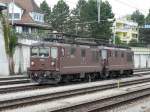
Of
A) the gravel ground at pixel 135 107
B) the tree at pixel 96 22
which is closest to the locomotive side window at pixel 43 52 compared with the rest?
the gravel ground at pixel 135 107

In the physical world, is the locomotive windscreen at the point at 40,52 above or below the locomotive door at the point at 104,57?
above

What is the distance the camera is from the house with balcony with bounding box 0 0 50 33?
83.8 metres

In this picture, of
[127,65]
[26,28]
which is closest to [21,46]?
[127,65]

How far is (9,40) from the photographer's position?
44625mm

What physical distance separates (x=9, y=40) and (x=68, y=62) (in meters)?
14.8

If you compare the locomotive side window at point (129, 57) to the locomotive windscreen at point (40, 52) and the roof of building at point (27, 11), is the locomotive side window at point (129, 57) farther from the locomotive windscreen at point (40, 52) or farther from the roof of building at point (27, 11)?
the roof of building at point (27, 11)

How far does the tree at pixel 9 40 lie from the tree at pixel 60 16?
58.5 m

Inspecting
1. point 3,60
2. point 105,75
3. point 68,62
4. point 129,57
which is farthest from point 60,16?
point 68,62

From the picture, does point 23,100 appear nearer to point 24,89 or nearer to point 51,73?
point 24,89

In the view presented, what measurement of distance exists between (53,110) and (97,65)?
→ 20.7 meters

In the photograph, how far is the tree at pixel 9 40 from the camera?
143 feet

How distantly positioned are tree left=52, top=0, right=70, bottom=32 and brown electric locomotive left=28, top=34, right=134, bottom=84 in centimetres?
6563

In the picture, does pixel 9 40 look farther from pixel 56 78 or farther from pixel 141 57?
pixel 141 57

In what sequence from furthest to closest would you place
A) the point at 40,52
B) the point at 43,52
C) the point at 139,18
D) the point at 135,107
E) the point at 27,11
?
the point at 139,18, the point at 27,11, the point at 40,52, the point at 43,52, the point at 135,107
